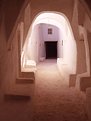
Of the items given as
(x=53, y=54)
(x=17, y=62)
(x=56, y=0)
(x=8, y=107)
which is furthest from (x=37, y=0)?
(x=53, y=54)

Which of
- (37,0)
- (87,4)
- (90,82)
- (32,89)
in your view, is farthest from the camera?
(37,0)

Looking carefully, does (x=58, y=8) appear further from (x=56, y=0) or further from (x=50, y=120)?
(x=50, y=120)

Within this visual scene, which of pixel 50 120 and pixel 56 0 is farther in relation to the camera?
pixel 56 0

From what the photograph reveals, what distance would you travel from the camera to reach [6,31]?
6.21 m

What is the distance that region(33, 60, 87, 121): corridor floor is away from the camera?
18.1 ft

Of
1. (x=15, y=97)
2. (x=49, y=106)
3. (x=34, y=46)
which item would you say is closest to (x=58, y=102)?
(x=49, y=106)

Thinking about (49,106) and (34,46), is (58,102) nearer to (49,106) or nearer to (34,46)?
(49,106)

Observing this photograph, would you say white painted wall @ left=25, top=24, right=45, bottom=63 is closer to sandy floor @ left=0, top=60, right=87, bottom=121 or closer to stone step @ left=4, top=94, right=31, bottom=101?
sandy floor @ left=0, top=60, right=87, bottom=121

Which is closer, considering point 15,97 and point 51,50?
point 15,97

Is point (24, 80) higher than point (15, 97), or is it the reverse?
point (24, 80)

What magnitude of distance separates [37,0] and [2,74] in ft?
13.2

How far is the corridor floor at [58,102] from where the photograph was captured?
5.52 metres

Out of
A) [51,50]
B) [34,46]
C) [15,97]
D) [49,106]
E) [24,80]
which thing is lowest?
[49,106]

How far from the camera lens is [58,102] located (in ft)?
22.2
